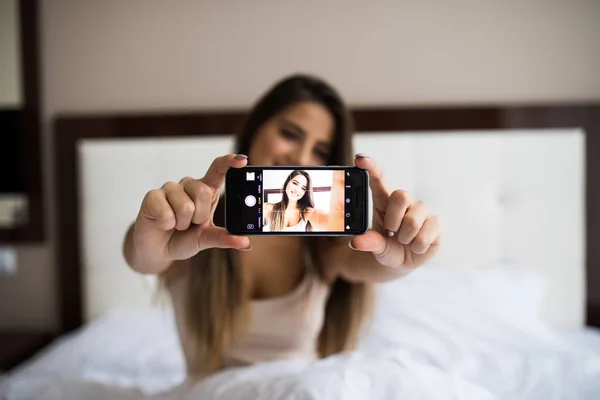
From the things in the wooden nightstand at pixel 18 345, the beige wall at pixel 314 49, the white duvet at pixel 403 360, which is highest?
the beige wall at pixel 314 49

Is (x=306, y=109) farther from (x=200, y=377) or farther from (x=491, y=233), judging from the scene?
(x=491, y=233)

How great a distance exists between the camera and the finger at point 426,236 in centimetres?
37

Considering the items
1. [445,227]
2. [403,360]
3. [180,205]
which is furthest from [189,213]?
[445,227]

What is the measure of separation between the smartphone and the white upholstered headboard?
521mm

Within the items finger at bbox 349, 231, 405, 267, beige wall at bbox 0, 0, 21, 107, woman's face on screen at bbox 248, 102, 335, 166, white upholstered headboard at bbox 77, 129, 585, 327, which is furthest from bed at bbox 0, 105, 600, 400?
finger at bbox 349, 231, 405, 267

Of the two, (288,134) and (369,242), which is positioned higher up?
(288,134)

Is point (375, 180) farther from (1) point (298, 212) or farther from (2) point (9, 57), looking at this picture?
(2) point (9, 57)

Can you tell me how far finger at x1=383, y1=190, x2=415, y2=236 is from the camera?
362 millimetres

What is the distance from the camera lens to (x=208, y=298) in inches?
23.6

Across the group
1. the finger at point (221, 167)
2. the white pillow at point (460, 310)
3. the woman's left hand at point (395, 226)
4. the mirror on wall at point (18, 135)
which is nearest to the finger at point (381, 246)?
the woman's left hand at point (395, 226)

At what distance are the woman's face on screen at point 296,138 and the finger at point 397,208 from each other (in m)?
0.15

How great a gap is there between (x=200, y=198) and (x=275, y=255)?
33 cm

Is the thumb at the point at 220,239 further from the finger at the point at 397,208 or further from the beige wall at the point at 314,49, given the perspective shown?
the beige wall at the point at 314,49

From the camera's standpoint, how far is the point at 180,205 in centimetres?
35
